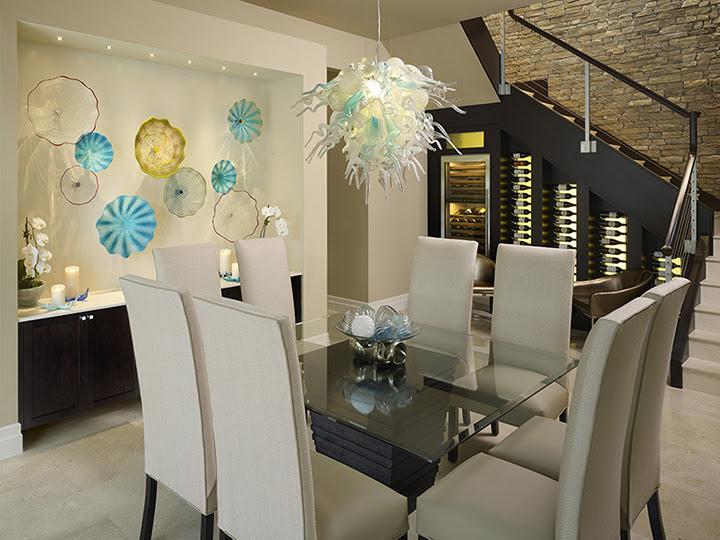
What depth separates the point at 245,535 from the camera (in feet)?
5.61

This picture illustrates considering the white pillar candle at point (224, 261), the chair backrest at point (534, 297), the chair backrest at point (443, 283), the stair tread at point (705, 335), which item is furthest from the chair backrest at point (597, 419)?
the white pillar candle at point (224, 261)

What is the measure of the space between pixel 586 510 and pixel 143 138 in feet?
12.3

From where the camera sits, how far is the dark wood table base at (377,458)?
7.61 ft

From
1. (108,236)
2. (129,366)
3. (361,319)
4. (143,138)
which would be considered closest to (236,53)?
(143,138)

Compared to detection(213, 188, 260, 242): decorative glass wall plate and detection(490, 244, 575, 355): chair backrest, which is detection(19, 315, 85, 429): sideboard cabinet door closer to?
detection(213, 188, 260, 242): decorative glass wall plate

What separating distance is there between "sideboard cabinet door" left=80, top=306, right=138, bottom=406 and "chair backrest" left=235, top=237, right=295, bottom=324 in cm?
79

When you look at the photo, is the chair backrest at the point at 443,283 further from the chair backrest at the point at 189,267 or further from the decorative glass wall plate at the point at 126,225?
the decorative glass wall plate at the point at 126,225

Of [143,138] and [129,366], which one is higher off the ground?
[143,138]

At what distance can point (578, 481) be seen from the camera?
145cm

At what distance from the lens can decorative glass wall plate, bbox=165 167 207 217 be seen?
4.36 meters

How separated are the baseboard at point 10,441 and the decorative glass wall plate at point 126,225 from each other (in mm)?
1371

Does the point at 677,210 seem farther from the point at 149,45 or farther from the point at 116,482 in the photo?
the point at 116,482

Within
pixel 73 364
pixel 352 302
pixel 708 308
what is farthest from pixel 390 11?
pixel 73 364

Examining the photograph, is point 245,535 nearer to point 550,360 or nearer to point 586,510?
point 586,510
